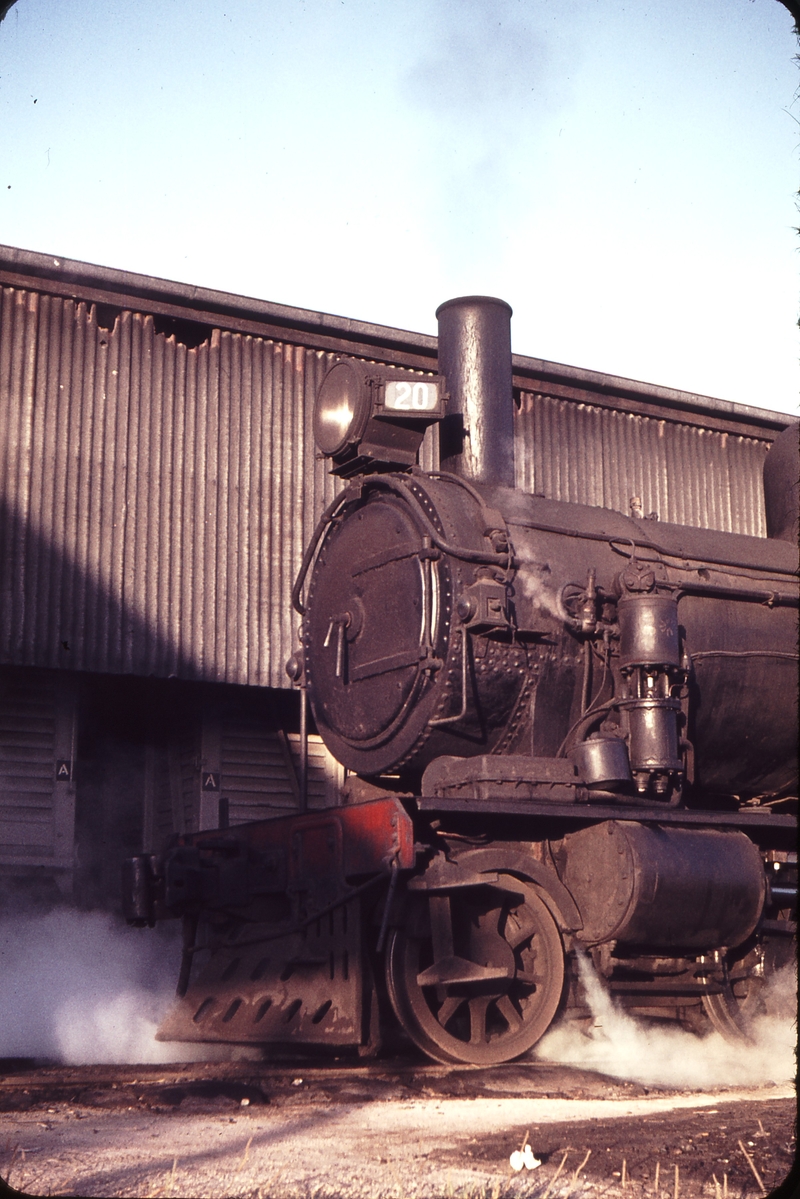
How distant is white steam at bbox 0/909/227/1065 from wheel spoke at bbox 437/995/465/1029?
1813 mm

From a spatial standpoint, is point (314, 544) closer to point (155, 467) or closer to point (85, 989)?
point (85, 989)

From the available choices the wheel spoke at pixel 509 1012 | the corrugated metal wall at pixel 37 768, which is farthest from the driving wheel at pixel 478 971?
the corrugated metal wall at pixel 37 768

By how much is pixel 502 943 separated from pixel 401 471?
2.48m

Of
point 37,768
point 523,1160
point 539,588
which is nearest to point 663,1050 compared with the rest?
point 539,588

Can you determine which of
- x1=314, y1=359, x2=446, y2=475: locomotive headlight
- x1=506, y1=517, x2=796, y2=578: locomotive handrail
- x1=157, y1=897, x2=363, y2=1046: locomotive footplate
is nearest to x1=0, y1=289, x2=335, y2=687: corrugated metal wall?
x1=314, y1=359, x2=446, y2=475: locomotive headlight

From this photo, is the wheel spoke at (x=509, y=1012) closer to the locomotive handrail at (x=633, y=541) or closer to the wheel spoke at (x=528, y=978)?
the wheel spoke at (x=528, y=978)

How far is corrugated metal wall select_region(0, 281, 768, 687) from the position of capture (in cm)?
932

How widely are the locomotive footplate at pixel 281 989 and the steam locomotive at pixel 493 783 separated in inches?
0.5

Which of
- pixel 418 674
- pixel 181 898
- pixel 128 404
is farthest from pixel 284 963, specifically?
pixel 128 404

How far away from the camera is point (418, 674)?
18.8 ft

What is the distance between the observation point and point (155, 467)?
32.4ft

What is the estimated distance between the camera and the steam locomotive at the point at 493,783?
5457mm

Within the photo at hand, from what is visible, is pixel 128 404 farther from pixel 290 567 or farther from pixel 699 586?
pixel 699 586

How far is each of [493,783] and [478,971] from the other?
2.67ft
